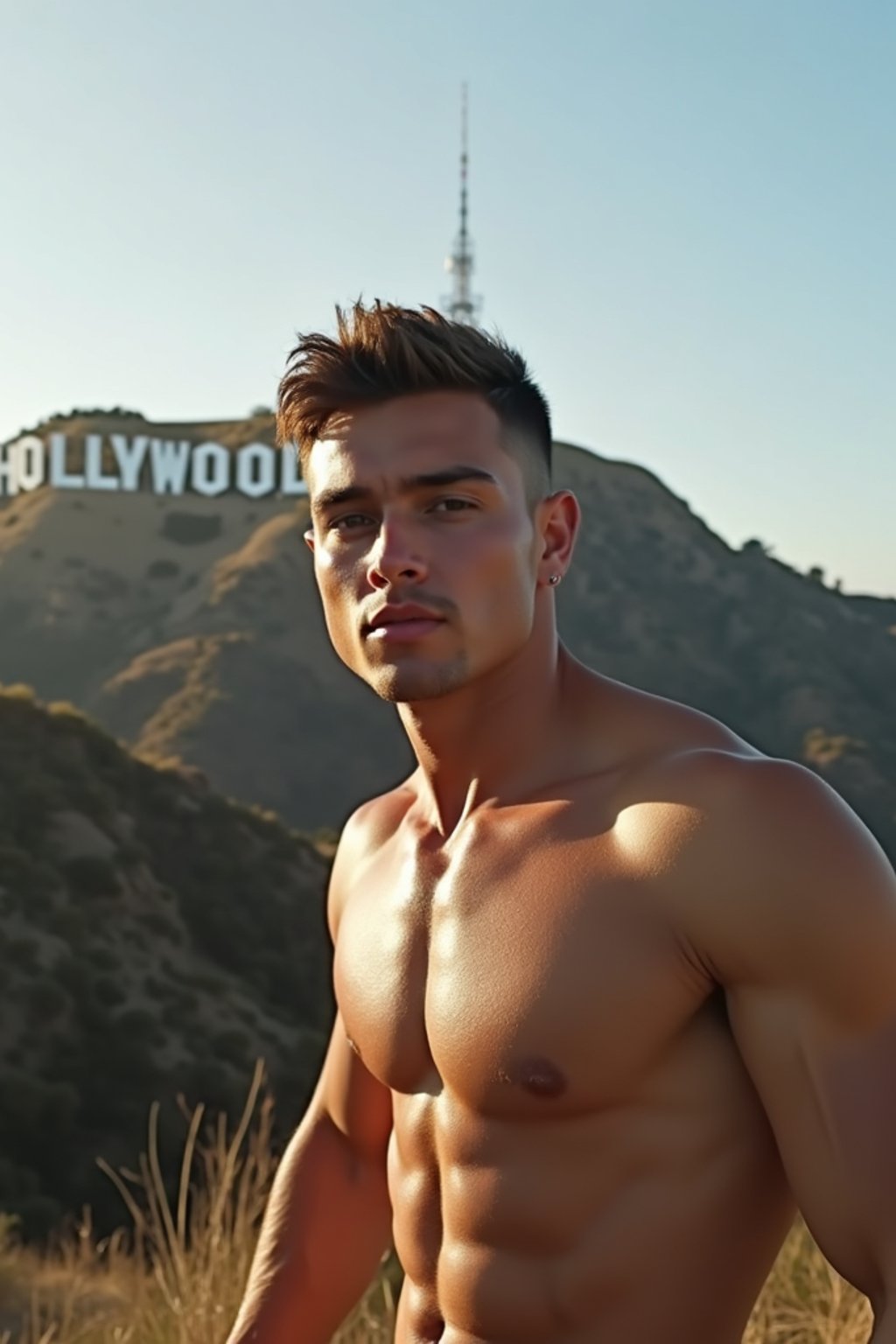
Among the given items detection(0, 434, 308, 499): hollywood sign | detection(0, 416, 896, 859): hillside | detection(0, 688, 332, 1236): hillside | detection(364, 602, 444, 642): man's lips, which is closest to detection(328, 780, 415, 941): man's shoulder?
detection(364, 602, 444, 642): man's lips

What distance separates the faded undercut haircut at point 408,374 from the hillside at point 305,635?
4902 centimetres

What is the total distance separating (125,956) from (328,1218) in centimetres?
2178

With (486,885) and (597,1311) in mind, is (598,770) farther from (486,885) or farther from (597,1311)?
(597,1311)

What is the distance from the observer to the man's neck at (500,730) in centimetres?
237

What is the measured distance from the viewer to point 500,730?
7.86 ft

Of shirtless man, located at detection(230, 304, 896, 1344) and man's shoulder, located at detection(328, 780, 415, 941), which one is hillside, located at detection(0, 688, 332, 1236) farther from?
shirtless man, located at detection(230, 304, 896, 1344)

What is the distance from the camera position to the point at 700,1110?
1995 mm

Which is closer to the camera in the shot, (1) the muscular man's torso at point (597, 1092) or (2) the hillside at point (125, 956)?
(1) the muscular man's torso at point (597, 1092)

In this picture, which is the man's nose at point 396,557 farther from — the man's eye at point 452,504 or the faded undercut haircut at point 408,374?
the faded undercut haircut at point 408,374

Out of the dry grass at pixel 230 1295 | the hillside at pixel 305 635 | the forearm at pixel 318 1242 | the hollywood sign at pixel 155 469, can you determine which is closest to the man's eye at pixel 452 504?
the forearm at pixel 318 1242

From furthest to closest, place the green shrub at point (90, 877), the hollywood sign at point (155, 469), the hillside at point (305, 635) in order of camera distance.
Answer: the hollywood sign at point (155, 469)
the hillside at point (305, 635)
the green shrub at point (90, 877)

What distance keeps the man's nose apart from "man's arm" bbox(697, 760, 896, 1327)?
24.2 inches

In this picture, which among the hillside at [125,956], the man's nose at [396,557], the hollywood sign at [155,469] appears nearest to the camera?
the man's nose at [396,557]

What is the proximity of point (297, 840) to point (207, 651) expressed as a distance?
3052 cm
